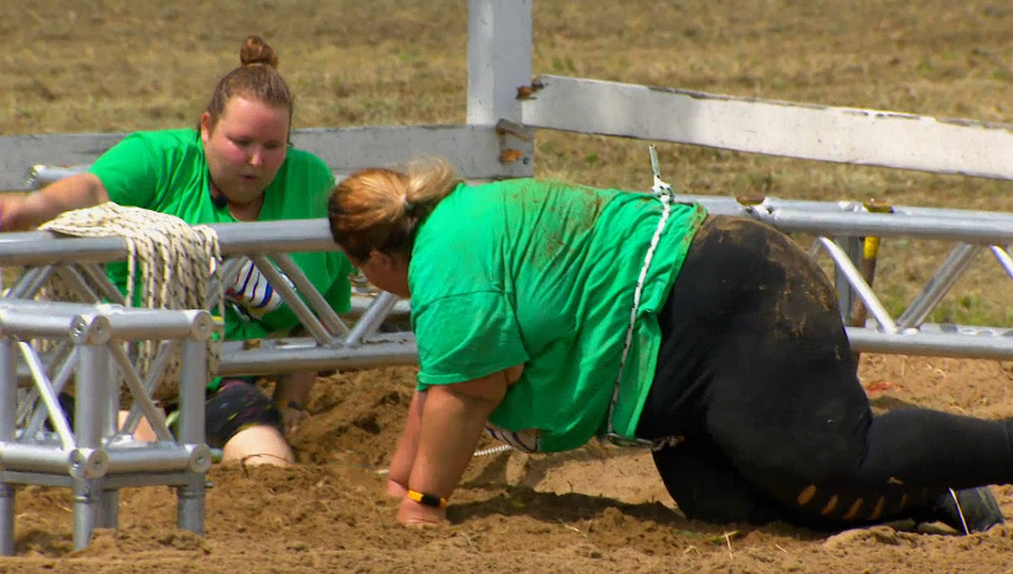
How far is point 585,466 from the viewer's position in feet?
17.9

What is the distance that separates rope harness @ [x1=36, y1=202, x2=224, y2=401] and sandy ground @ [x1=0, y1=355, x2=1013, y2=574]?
405 mm

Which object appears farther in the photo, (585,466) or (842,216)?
(585,466)

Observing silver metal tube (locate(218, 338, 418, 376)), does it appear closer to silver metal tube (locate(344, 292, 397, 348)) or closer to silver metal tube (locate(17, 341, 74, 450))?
silver metal tube (locate(344, 292, 397, 348))

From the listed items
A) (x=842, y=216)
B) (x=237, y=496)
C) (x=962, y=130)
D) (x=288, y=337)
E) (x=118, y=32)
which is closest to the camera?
(x=237, y=496)

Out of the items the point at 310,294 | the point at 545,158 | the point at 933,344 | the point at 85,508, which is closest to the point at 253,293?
the point at 310,294

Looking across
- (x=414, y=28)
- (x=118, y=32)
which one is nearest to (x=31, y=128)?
(x=118, y=32)

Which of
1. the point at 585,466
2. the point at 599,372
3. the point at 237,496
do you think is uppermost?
the point at 599,372

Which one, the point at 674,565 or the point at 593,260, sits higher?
the point at 593,260

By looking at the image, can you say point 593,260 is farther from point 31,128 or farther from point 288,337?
point 31,128

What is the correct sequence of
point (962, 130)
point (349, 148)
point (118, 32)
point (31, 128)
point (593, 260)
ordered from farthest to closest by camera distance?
point (118, 32) → point (31, 128) → point (349, 148) → point (962, 130) → point (593, 260)

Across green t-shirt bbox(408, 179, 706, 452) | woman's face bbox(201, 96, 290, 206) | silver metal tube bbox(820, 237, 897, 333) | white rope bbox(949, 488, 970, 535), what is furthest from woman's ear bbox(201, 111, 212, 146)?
white rope bbox(949, 488, 970, 535)

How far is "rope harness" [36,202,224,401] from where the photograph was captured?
13.3 feet

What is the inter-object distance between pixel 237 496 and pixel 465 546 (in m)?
0.79

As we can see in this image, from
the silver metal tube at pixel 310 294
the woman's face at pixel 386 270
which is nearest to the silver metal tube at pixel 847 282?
the silver metal tube at pixel 310 294
